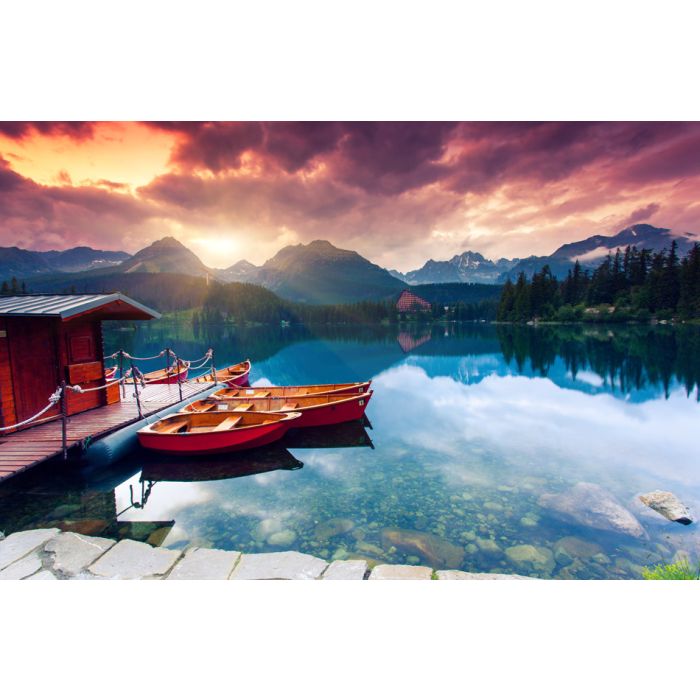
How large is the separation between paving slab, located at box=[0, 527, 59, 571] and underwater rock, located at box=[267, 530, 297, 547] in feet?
11.8

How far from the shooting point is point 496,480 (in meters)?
10.0

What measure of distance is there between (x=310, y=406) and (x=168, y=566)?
29.7ft

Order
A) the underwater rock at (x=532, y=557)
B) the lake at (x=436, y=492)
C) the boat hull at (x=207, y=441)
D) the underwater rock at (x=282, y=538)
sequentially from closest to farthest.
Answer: the underwater rock at (x=532, y=557) → the lake at (x=436, y=492) → the underwater rock at (x=282, y=538) → the boat hull at (x=207, y=441)

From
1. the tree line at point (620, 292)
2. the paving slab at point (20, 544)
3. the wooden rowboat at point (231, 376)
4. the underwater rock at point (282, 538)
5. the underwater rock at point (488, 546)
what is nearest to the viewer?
the paving slab at point (20, 544)

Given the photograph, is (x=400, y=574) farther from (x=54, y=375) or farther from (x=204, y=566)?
(x=54, y=375)

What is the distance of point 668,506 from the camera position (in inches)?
317

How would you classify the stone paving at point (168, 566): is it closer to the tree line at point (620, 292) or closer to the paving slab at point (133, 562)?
the paving slab at point (133, 562)

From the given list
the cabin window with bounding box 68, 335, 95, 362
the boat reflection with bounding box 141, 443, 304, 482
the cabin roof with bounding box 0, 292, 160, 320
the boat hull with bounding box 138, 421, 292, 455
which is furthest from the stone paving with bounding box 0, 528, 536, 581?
the cabin window with bounding box 68, 335, 95, 362

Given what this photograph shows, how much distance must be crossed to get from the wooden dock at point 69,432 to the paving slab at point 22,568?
2.50 m

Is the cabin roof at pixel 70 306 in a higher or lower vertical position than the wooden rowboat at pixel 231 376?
higher

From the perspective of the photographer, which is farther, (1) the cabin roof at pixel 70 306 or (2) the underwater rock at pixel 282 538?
(1) the cabin roof at pixel 70 306

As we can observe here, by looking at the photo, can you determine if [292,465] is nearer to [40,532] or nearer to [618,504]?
[40,532]

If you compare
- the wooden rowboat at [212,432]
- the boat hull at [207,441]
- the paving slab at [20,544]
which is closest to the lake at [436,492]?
the boat hull at [207,441]

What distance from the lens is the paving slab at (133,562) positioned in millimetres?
5059
